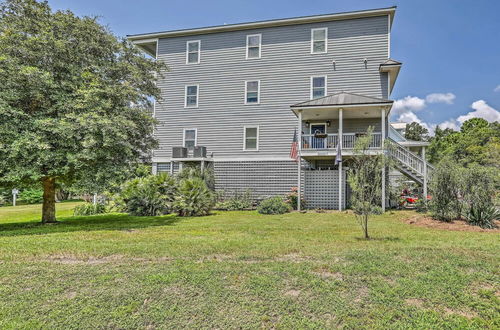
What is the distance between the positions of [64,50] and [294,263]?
29.1 ft

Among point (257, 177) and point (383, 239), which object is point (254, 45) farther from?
point (383, 239)

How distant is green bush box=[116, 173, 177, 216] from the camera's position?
40.8 ft

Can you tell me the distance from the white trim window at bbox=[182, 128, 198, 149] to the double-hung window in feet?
23.5

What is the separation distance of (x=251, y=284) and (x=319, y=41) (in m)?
15.5

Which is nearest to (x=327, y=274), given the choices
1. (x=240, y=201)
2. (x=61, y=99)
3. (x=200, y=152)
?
(x=61, y=99)

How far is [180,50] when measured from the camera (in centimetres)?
1864

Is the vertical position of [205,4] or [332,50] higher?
[205,4]

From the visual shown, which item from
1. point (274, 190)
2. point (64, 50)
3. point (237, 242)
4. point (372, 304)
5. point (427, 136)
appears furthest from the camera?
point (427, 136)

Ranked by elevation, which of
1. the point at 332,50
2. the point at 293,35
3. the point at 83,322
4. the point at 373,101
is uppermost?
the point at 293,35

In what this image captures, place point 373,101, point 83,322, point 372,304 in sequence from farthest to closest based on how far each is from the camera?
point 373,101
point 372,304
point 83,322

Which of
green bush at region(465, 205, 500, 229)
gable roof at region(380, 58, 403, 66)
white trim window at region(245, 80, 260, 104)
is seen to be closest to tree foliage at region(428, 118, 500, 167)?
gable roof at region(380, 58, 403, 66)

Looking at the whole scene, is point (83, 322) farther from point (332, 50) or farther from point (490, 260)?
point (332, 50)

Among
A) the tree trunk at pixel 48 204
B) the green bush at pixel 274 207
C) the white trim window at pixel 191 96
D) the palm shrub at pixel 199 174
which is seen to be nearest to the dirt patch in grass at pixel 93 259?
the tree trunk at pixel 48 204

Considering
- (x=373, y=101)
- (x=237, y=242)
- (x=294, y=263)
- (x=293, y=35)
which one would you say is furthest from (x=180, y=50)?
(x=294, y=263)
